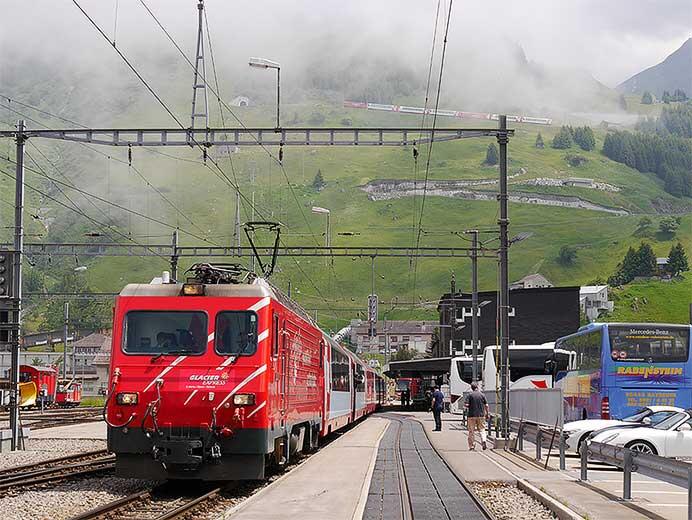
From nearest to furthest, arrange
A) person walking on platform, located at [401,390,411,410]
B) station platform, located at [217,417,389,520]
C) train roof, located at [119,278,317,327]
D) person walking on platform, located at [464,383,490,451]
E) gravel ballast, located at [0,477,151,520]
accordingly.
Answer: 1. station platform, located at [217,417,389,520]
2. gravel ballast, located at [0,477,151,520]
3. train roof, located at [119,278,317,327]
4. person walking on platform, located at [464,383,490,451]
5. person walking on platform, located at [401,390,411,410]

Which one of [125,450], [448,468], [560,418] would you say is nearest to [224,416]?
[125,450]

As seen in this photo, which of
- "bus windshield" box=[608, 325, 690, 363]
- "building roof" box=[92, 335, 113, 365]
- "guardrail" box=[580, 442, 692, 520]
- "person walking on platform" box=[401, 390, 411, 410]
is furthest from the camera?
"building roof" box=[92, 335, 113, 365]

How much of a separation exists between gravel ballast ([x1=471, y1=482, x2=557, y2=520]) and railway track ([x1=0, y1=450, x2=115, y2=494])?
24.2ft

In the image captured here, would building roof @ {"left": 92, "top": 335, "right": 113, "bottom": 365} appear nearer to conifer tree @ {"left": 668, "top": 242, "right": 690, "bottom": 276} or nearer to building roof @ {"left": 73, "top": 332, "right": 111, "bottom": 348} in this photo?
building roof @ {"left": 73, "top": 332, "right": 111, "bottom": 348}

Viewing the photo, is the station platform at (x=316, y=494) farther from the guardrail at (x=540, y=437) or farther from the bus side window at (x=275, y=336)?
the guardrail at (x=540, y=437)

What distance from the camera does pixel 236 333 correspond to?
16.5 meters

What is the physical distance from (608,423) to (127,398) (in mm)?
14108

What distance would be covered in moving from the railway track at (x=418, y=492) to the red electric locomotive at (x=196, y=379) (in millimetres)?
2170

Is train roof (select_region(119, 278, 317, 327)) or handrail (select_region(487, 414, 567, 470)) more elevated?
train roof (select_region(119, 278, 317, 327))

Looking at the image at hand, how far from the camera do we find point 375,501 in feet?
51.4

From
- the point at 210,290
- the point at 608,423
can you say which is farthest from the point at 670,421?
the point at 210,290

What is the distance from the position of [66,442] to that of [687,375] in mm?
17777

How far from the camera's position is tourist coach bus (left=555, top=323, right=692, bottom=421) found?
2892 cm

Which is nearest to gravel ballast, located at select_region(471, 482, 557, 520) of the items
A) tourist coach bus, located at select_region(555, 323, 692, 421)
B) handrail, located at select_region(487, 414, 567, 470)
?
handrail, located at select_region(487, 414, 567, 470)
